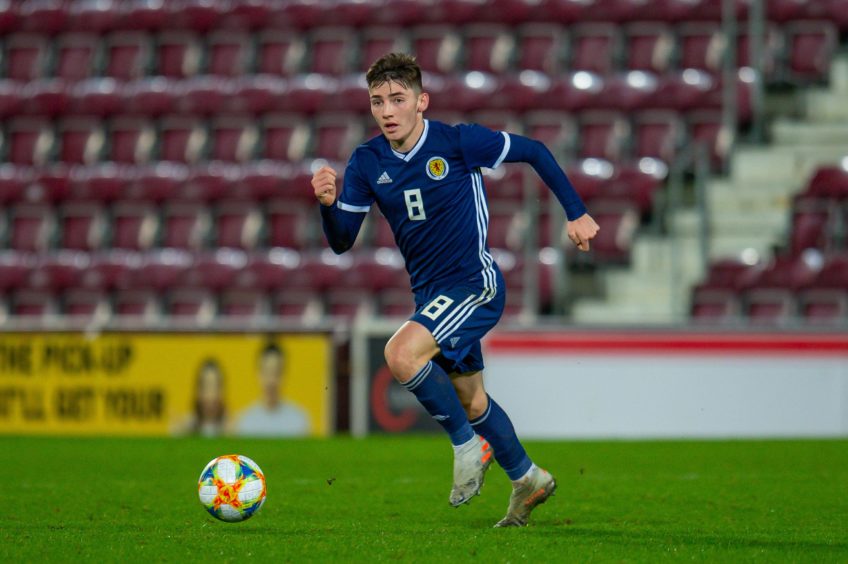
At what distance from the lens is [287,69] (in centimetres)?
1820

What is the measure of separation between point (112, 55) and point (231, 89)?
2.30 metres

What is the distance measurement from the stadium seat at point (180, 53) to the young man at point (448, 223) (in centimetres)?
1289

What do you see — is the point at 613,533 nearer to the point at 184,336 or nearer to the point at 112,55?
the point at 184,336

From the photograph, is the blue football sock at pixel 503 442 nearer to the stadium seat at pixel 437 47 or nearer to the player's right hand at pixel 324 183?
the player's right hand at pixel 324 183

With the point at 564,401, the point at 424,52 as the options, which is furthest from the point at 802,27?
the point at 564,401

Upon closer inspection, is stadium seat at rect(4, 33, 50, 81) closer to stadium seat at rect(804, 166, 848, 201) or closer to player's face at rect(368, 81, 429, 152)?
stadium seat at rect(804, 166, 848, 201)

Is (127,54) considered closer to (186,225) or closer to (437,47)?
(186,225)

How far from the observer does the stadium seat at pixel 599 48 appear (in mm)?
16906

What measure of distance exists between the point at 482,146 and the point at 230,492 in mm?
1820

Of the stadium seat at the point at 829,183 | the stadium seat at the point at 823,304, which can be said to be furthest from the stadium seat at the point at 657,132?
the stadium seat at the point at 823,304

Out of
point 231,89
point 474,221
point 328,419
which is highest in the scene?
point 231,89

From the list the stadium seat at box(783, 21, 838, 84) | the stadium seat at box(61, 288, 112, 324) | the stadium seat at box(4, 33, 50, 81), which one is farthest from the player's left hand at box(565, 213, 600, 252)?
the stadium seat at box(4, 33, 50, 81)

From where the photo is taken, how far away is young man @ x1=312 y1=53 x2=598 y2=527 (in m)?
6.04

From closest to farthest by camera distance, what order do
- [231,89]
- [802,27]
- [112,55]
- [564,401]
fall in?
[564,401]
[802,27]
[231,89]
[112,55]
